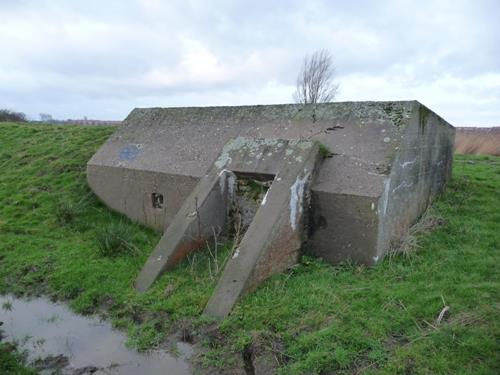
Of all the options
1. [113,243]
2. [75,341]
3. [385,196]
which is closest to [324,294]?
[385,196]

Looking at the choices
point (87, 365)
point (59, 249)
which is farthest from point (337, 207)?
point (59, 249)

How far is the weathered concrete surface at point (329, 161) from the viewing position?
5.41 meters

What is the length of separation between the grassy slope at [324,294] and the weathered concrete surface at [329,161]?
0.41m

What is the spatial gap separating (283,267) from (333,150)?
1.98m

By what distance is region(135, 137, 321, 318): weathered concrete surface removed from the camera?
4793mm

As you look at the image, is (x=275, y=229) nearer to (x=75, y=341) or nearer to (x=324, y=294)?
(x=324, y=294)

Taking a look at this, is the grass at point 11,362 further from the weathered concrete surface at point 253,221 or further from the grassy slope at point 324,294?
the weathered concrete surface at point 253,221

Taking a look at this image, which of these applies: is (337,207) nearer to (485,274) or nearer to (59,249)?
(485,274)

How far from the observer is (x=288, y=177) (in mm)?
5477

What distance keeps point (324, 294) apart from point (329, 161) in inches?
82.5

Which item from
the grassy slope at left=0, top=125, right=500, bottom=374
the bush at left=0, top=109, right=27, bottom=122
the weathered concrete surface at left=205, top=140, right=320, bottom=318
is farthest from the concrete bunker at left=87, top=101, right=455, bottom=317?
the bush at left=0, top=109, right=27, bottom=122

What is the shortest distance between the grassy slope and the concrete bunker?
269 millimetres

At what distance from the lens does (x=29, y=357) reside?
414 cm

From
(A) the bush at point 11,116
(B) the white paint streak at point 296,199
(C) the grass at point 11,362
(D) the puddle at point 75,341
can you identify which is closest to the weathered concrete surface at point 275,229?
(B) the white paint streak at point 296,199
